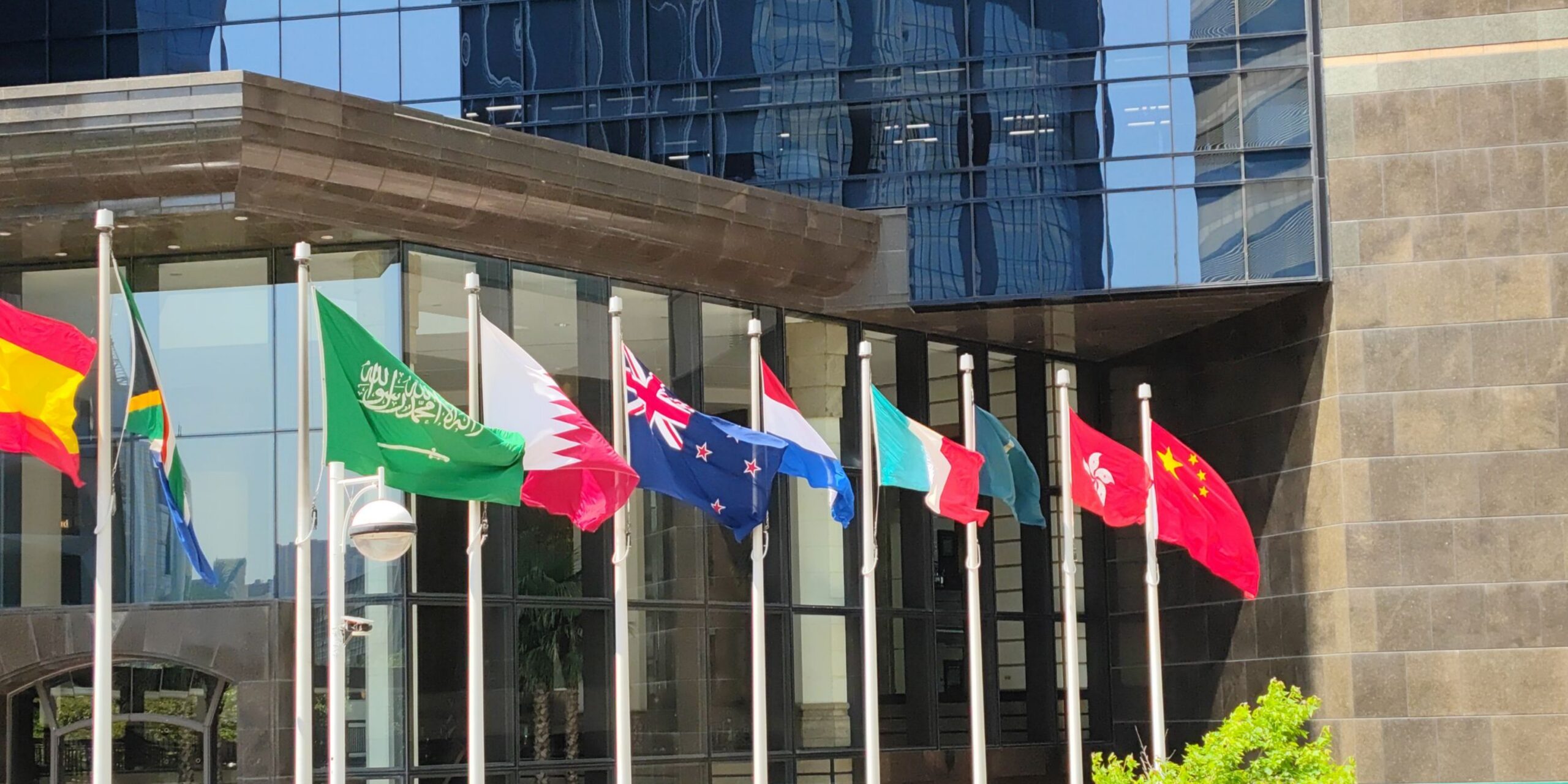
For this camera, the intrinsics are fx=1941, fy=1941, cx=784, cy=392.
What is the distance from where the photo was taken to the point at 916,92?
33.3 metres

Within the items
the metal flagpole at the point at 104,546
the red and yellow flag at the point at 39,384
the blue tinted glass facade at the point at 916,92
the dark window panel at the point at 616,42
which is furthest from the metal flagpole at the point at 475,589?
the dark window panel at the point at 616,42

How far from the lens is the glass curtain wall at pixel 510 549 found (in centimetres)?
2769

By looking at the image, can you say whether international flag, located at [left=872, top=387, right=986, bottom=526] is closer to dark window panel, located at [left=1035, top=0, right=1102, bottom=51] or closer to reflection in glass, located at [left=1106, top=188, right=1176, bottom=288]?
reflection in glass, located at [left=1106, top=188, right=1176, bottom=288]

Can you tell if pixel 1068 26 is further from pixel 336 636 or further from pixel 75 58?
pixel 336 636

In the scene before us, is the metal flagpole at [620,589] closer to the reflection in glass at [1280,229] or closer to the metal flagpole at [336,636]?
the metal flagpole at [336,636]

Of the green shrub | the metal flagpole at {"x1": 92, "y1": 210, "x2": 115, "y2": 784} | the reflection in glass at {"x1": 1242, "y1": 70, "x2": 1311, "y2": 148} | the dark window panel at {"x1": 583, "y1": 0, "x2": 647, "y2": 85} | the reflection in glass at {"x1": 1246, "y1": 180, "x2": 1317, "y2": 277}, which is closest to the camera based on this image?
the metal flagpole at {"x1": 92, "y1": 210, "x2": 115, "y2": 784}

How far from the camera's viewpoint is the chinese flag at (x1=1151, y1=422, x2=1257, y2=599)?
2495 cm

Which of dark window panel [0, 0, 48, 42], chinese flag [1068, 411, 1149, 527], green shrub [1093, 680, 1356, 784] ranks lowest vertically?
green shrub [1093, 680, 1356, 784]

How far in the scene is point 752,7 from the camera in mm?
33594

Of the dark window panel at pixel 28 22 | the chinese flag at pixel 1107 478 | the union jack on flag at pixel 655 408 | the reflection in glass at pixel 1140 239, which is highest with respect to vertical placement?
the dark window panel at pixel 28 22

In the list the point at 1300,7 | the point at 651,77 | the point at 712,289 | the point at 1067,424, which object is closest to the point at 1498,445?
the point at 1300,7

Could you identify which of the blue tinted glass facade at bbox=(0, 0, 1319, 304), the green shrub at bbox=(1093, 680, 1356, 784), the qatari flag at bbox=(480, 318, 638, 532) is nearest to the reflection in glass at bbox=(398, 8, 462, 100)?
the blue tinted glass facade at bbox=(0, 0, 1319, 304)

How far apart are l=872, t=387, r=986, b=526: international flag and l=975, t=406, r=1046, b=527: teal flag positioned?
0.56m

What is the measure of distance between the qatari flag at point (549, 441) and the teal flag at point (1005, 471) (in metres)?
5.61
